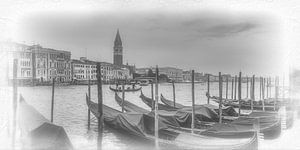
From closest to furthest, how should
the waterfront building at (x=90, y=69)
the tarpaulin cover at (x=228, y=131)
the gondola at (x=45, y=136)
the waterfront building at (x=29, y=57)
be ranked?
the gondola at (x=45, y=136), the waterfront building at (x=29, y=57), the tarpaulin cover at (x=228, y=131), the waterfront building at (x=90, y=69)

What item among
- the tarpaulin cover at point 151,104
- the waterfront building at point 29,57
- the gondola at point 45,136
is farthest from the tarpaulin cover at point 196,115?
the gondola at point 45,136

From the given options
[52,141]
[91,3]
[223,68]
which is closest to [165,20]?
[91,3]

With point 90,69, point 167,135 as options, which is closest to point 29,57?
point 167,135

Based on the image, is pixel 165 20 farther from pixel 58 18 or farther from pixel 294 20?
pixel 294 20

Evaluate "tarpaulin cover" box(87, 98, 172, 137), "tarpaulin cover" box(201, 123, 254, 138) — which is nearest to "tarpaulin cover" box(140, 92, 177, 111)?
"tarpaulin cover" box(87, 98, 172, 137)

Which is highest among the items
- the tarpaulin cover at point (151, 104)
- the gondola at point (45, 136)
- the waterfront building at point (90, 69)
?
the waterfront building at point (90, 69)

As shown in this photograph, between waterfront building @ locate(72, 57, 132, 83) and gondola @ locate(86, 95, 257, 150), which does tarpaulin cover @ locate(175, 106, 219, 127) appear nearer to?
gondola @ locate(86, 95, 257, 150)

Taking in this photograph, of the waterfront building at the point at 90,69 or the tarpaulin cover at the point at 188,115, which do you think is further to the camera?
the tarpaulin cover at the point at 188,115

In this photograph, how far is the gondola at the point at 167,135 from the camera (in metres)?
2.09

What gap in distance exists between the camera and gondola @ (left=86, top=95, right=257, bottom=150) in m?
2.09

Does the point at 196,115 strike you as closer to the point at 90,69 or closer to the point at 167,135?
the point at 167,135

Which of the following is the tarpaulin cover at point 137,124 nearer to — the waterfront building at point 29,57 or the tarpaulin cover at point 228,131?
the tarpaulin cover at point 228,131

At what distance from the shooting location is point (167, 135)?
8.95 feet

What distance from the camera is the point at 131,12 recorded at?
2004 millimetres
